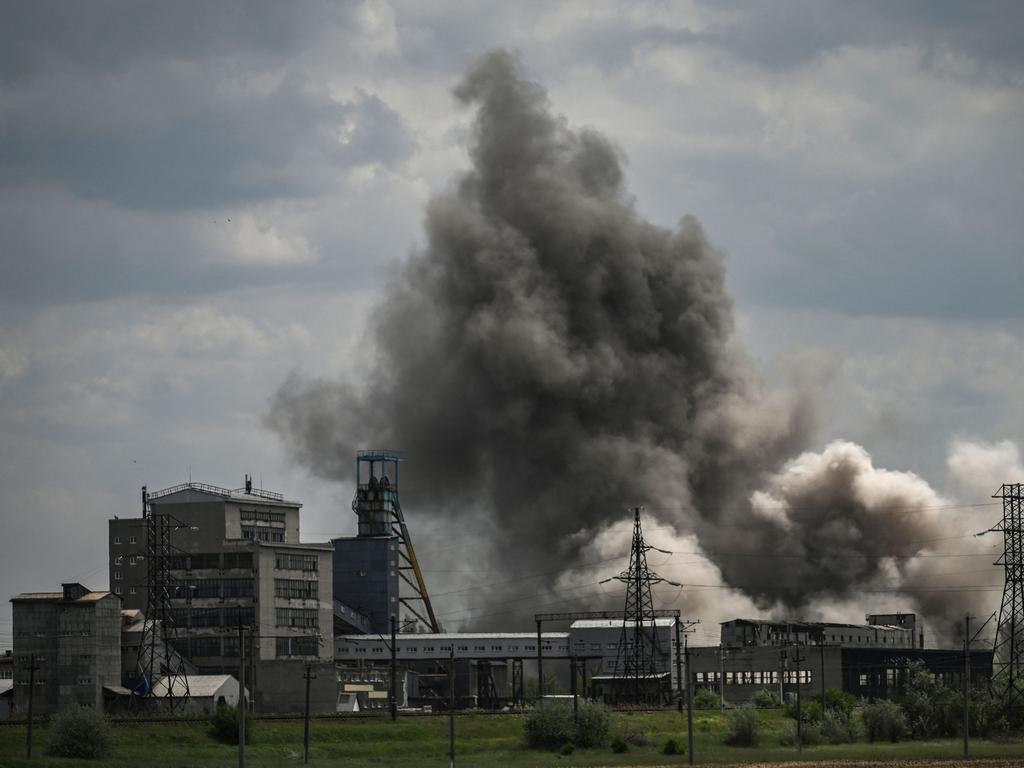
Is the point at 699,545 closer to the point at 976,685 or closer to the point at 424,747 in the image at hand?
the point at 976,685

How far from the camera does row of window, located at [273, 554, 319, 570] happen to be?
401ft

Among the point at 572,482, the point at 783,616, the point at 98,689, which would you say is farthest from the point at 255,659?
the point at 783,616

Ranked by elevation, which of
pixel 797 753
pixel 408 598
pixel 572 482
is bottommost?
pixel 797 753

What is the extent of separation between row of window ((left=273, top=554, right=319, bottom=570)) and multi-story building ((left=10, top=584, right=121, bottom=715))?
17204 mm

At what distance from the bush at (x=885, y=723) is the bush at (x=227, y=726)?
3132cm

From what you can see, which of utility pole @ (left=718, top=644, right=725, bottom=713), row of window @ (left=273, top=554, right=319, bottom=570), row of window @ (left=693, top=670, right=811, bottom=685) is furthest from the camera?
row of window @ (left=693, top=670, right=811, bottom=685)

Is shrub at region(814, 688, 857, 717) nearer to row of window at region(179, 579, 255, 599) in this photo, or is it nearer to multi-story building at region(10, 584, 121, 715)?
row of window at region(179, 579, 255, 599)

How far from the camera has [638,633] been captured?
344 feet

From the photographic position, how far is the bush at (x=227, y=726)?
8369 cm

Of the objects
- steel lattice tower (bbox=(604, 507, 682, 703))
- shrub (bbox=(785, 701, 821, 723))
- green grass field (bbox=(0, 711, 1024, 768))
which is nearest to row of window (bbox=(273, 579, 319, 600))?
steel lattice tower (bbox=(604, 507, 682, 703))

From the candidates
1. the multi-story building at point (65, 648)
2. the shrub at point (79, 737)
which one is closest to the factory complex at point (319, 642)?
the multi-story building at point (65, 648)

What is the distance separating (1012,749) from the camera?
259ft

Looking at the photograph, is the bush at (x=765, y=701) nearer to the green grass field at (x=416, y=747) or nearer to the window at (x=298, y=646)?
the green grass field at (x=416, y=747)

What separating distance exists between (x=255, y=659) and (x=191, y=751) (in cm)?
3553
